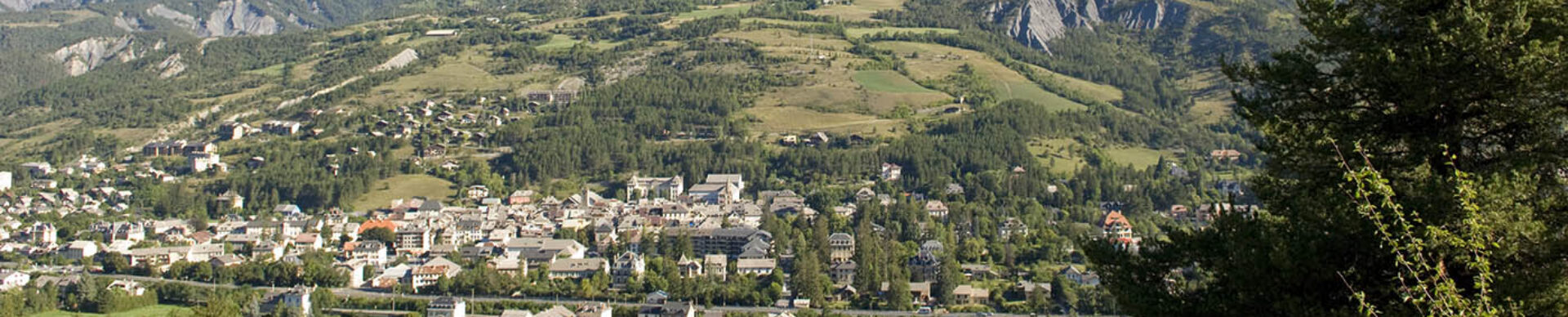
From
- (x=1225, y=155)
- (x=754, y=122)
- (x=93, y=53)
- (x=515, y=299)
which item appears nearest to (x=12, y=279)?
(x=515, y=299)

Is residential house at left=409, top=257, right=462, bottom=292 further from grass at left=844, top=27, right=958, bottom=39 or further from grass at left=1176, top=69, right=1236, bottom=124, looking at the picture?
grass at left=844, top=27, right=958, bottom=39

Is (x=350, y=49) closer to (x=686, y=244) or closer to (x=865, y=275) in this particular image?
(x=686, y=244)

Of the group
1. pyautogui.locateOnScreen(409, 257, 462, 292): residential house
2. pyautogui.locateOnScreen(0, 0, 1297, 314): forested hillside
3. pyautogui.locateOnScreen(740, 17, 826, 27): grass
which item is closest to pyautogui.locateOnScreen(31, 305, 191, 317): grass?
pyautogui.locateOnScreen(409, 257, 462, 292): residential house

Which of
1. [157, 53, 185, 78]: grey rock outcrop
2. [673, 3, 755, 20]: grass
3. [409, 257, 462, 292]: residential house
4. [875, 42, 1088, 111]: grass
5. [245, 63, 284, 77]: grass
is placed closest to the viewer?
[409, 257, 462, 292]: residential house

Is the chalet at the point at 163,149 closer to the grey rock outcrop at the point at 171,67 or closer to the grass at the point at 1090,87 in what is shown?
the grey rock outcrop at the point at 171,67

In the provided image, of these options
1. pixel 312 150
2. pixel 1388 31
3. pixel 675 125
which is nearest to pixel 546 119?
pixel 675 125

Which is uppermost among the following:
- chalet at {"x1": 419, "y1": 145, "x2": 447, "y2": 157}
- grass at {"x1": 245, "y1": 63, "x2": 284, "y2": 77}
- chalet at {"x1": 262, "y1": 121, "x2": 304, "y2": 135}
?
chalet at {"x1": 419, "y1": 145, "x2": 447, "y2": 157}
